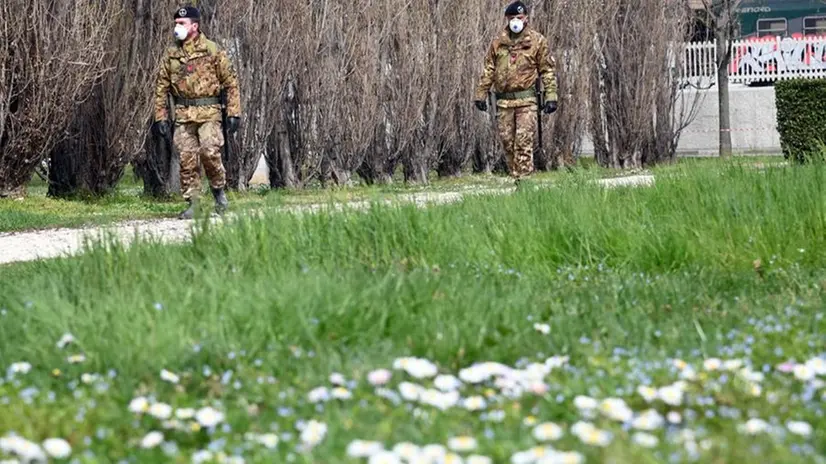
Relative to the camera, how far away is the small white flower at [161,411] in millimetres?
3924

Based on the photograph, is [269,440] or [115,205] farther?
[115,205]

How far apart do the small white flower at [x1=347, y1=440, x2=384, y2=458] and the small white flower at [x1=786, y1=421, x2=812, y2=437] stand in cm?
103

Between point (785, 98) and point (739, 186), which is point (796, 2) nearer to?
point (785, 98)

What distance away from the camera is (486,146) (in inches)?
759

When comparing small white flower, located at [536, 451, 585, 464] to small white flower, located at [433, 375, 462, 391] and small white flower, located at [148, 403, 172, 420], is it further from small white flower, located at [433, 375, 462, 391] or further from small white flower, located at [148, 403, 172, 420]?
small white flower, located at [148, 403, 172, 420]

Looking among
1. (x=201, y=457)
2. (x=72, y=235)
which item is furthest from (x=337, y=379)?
(x=72, y=235)

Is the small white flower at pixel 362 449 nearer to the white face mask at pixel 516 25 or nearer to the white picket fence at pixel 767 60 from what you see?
the white face mask at pixel 516 25

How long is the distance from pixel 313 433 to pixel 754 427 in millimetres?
1116

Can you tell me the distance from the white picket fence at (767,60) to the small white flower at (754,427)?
26939 millimetres

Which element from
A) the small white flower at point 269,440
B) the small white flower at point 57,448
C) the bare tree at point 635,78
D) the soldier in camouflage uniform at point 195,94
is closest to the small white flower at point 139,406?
the small white flower at point 57,448

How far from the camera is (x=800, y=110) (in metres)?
17.4

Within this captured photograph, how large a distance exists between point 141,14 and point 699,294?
384 inches

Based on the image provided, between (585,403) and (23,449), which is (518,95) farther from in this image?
(23,449)

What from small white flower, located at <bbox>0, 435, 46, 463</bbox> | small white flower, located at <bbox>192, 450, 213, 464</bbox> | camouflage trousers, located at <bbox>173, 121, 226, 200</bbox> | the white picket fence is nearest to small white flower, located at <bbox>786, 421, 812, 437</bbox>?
small white flower, located at <bbox>192, 450, 213, 464</bbox>
